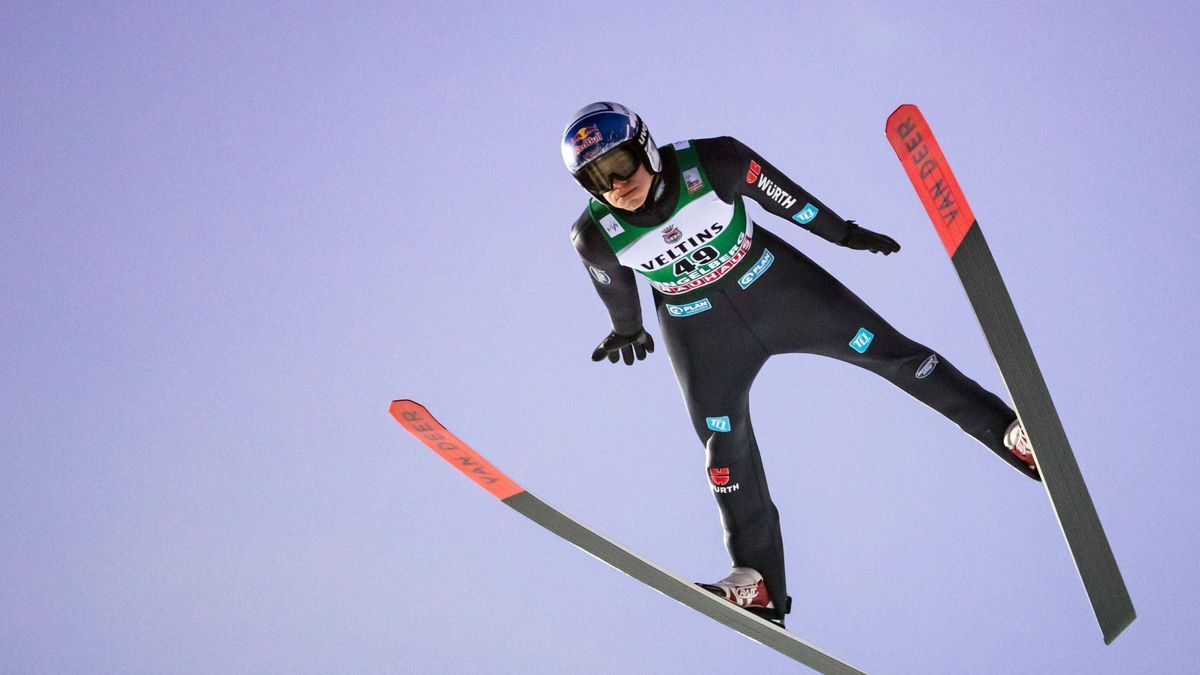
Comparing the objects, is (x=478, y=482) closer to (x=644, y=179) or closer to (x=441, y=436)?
(x=441, y=436)

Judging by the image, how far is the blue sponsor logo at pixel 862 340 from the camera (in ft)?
15.4

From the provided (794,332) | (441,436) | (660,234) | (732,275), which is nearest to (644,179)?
(660,234)

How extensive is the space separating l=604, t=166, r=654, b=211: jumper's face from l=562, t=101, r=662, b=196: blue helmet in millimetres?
23

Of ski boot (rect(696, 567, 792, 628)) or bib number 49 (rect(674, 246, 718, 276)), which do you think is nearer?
bib number 49 (rect(674, 246, 718, 276))

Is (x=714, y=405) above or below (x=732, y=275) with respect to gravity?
below

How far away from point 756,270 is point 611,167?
0.75 metres

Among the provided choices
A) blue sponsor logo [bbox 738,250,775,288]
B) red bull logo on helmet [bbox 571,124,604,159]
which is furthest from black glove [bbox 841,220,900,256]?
red bull logo on helmet [bbox 571,124,604,159]

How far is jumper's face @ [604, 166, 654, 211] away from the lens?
439 centimetres

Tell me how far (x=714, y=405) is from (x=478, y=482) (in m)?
1.03

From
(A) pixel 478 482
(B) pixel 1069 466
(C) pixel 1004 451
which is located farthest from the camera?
(A) pixel 478 482

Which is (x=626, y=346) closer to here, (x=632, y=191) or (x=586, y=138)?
(x=632, y=191)

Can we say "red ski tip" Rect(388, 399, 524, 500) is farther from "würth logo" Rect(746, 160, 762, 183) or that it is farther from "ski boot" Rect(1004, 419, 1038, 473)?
"ski boot" Rect(1004, 419, 1038, 473)

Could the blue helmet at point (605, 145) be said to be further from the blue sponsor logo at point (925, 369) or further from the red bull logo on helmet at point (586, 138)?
the blue sponsor logo at point (925, 369)

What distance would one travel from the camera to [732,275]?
466cm
